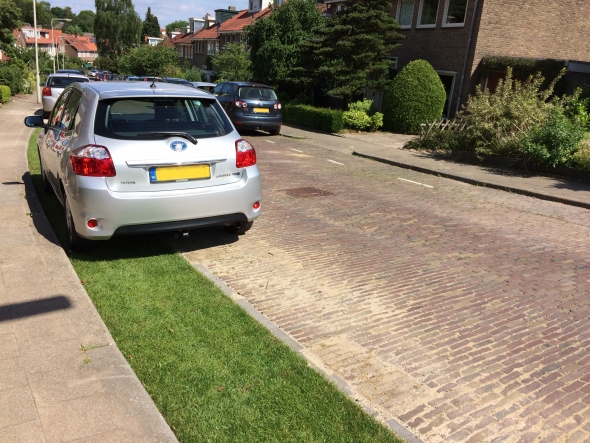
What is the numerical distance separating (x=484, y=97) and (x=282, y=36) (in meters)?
14.5

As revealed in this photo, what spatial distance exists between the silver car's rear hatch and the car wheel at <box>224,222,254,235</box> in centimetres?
74

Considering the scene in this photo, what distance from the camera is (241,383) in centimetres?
316

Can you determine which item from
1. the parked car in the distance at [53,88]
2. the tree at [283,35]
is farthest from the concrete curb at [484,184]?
the parked car in the distance at [53,88]

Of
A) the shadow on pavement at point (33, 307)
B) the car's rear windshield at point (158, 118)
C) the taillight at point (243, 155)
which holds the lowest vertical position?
the shadow on pavement at point (33, 307)

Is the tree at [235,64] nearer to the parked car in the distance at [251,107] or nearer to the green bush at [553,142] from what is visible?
the parked car in the distance at [251,107]

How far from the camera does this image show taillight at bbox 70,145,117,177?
466 cm

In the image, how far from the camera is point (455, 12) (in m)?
21.4

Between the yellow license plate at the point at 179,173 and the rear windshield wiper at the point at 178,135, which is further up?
the rear windshield wiper at the point at 178,135

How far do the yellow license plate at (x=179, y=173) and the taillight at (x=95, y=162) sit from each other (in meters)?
0.37

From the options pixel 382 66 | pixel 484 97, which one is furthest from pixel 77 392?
pixel 382 66

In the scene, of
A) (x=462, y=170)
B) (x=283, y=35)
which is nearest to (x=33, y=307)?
(x=462, y=170)

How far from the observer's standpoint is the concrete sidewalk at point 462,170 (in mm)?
9984

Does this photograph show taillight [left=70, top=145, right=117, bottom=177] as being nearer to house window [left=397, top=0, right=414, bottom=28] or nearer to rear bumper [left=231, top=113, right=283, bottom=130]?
rear bumper [left=231, top=113, right=283, bottom=130]

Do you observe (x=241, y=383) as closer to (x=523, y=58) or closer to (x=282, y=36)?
(x=523, y=58)
